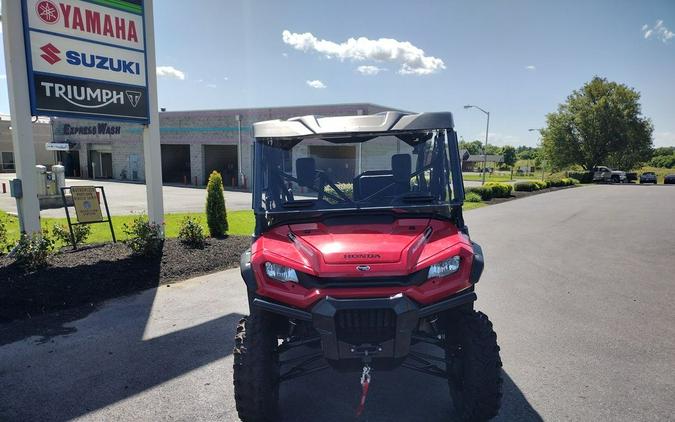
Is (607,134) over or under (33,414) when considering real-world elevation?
over

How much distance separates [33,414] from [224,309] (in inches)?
102

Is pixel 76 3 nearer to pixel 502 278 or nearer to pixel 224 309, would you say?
pixel 224 309

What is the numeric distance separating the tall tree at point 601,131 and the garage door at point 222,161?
146 feet

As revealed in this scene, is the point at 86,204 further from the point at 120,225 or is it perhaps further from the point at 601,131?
the point at 601,131

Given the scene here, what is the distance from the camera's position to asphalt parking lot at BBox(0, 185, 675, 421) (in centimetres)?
338

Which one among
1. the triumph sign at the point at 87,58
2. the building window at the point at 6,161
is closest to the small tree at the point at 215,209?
the triumph sign at the point at 87,58

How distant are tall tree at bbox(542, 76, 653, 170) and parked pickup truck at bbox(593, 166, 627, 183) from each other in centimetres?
275

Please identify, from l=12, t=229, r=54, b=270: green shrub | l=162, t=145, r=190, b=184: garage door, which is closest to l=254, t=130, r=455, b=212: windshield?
l=12, t=229, r=54, b=270: green shrub

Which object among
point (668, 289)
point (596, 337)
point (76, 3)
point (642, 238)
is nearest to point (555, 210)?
point (642, 238)

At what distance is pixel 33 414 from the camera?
3.28 meters

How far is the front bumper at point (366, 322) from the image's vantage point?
2.71 m

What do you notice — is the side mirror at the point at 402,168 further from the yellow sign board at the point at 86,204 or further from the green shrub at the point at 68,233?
the yellow sign board at the point at 86,204

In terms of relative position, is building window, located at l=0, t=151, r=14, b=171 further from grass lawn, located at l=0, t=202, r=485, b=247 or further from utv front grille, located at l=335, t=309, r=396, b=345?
utv front grille, located at l=335, t=309, r=396, b=345

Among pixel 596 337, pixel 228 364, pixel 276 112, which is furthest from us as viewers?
pixel 276 112
